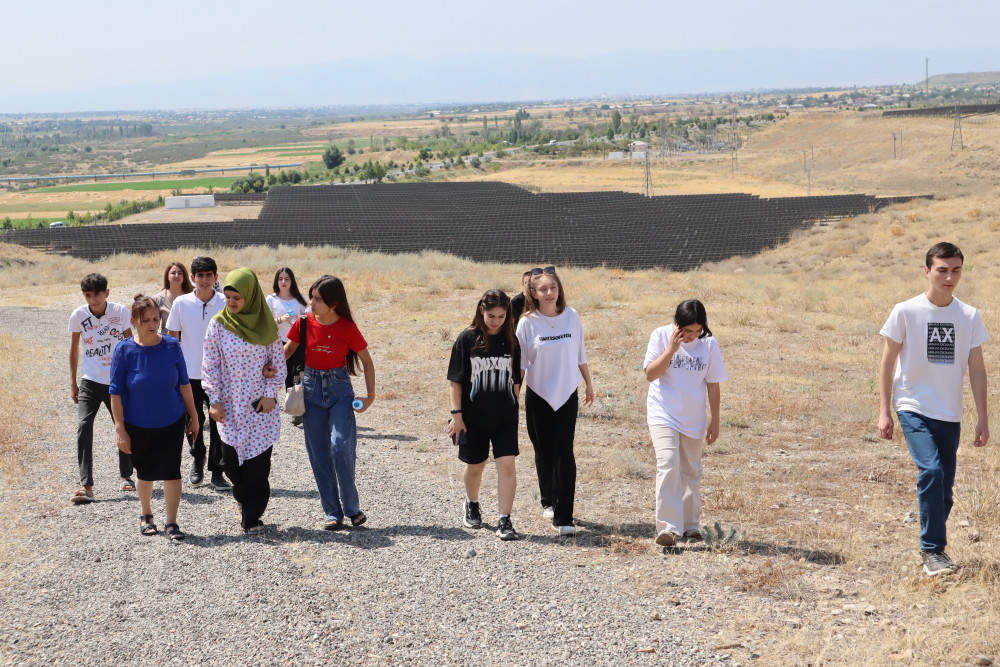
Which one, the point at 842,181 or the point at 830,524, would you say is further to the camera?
the point at 842,181

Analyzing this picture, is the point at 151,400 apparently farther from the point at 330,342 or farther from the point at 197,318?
the point at 197,318

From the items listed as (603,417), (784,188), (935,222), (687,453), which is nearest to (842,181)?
(784,188)

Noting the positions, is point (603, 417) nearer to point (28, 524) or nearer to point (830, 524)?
point (830, 524)

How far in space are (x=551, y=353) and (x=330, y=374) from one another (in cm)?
135

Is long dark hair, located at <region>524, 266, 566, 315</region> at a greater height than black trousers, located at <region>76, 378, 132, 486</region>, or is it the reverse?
long dark hair, located at <region>524, 266, 566, 315</region>

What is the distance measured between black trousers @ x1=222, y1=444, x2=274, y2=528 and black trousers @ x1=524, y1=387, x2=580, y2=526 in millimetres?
1644

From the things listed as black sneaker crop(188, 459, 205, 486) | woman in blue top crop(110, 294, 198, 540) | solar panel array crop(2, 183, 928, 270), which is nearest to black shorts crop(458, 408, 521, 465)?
woman in blue top crop(110, 294, 198, 540)

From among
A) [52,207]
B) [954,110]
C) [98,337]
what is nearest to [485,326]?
[98,337]

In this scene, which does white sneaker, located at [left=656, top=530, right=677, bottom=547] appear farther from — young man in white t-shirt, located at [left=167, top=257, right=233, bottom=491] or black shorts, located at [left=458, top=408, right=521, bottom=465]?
young man in white t-shirt, located at [left=167, top=257, right=233, bottom=491]

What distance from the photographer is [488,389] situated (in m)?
5.37

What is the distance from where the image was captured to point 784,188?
199ft

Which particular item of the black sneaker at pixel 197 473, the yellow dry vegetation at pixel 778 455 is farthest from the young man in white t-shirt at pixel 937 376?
the black sneaker at pixel 197 473

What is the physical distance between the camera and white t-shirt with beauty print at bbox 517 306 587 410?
5.44m

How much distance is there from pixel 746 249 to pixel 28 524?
29.6m
